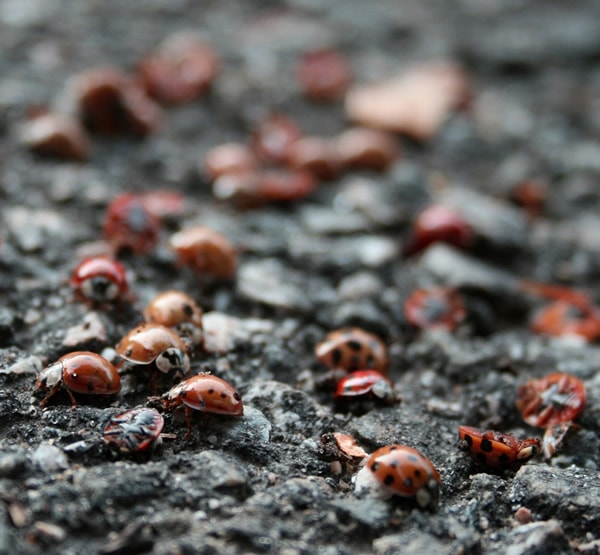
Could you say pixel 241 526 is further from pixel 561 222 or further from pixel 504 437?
pixel 561 222

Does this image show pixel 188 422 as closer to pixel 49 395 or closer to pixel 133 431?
pixel 133 431

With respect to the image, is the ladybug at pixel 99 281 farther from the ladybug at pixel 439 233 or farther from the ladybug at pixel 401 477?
the ladybug at pixel 439 233

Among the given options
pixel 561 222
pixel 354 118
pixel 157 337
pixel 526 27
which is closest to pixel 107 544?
pixel 157 337

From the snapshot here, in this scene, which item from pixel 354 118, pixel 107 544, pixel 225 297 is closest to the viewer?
pixel 107 544

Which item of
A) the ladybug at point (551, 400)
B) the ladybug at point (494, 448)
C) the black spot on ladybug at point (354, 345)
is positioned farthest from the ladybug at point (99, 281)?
the ladybug at point (551, 400)

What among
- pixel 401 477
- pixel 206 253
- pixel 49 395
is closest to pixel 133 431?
pixel 49 395

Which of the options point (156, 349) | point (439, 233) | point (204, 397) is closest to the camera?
point (204, 397)

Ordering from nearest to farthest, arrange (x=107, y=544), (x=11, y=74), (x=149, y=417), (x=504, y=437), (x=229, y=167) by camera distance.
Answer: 1. (x=107, y=544)
2. (x=149, y=417)
3. (x=504, y=437)
4. (x=229, y=167)
5. (x=11, y=74)
